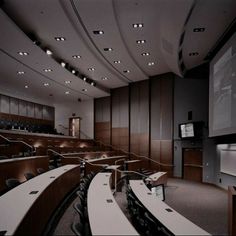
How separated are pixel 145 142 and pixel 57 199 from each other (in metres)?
7.90

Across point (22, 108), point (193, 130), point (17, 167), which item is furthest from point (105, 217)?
point (22, 108)

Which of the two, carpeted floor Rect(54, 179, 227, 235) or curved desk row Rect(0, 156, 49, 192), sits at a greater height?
curved desk row Rect(0, 156, 49, 192)

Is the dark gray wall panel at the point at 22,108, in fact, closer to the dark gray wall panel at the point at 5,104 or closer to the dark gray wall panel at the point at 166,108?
the dark gray wall panel at the point at 5,104

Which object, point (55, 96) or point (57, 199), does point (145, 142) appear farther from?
point (57, 199)

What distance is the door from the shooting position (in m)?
9.78

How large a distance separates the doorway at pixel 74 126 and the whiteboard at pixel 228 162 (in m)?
8.62

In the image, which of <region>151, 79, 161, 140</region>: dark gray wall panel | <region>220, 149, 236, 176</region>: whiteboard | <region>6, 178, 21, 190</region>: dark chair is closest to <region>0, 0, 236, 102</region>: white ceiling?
<region>151, 79, 161, 140</region>: dark gray wall panel

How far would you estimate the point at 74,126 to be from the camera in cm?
1469

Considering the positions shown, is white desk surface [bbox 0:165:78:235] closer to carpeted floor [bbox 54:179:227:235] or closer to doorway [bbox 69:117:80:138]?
carpeted floor [bbox 54:179:227:235]

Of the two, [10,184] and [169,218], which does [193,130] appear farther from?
[10,184]

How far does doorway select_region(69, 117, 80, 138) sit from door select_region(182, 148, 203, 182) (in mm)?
6786

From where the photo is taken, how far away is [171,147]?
1071cm

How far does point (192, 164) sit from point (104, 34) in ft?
21.0

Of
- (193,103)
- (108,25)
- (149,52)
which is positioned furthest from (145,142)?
(108,25)
